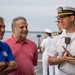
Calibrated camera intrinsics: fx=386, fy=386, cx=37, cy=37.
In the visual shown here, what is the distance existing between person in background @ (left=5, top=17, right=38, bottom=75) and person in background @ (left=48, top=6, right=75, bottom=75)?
0.69m

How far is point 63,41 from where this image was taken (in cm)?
557

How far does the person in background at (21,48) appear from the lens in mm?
6211

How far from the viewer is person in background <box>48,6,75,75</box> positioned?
5.48m

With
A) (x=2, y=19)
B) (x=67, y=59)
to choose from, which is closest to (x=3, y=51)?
(x=2, y=19)

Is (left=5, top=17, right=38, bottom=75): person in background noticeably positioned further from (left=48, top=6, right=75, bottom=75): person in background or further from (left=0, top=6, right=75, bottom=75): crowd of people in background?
(left=48, top=6, right=75, bottom=75): person in background

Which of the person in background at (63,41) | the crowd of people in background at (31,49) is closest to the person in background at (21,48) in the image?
the crowd of people in background at (31,49)

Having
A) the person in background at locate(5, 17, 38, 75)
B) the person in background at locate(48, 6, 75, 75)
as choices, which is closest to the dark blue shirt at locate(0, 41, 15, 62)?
the person in background at locate(48, 6, 75, 75)

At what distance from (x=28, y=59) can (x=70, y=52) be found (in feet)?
3.42

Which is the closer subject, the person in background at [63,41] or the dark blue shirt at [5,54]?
the dark blue shirt at [5,54]

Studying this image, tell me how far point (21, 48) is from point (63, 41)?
102 cm

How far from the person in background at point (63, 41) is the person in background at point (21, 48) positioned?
688 mm

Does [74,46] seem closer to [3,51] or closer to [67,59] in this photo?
[67,59]

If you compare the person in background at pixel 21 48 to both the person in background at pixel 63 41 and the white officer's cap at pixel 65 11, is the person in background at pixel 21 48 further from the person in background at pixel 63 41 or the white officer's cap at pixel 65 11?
the white officer's cap at pixel 65 11

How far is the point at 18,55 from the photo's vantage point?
20.5ft
